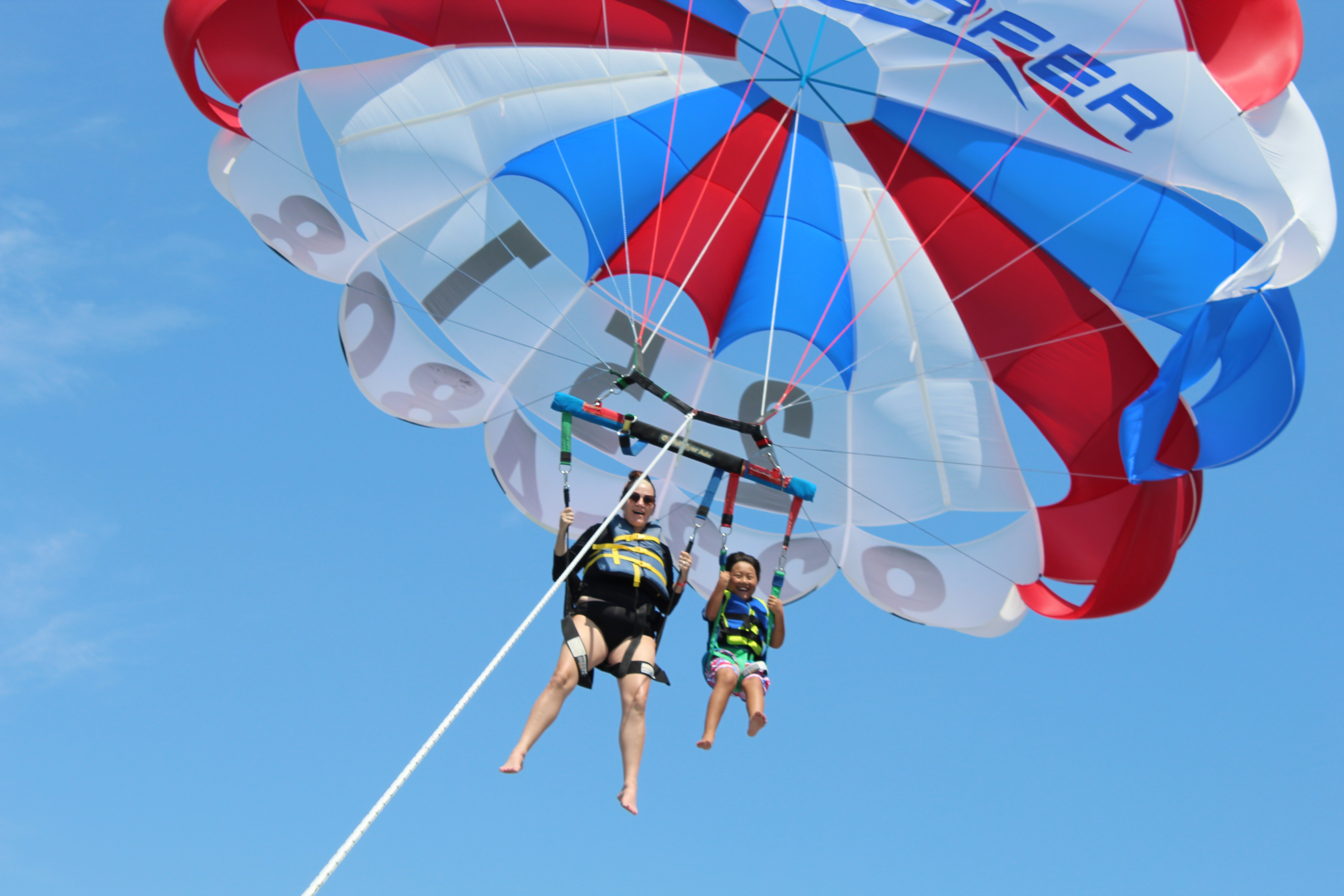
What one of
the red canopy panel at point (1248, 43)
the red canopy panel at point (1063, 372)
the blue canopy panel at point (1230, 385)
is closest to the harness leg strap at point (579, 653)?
the blue canopy panel at point (1230, 385)

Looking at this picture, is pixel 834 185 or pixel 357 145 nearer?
pixel 357 145

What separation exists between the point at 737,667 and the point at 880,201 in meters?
2.97

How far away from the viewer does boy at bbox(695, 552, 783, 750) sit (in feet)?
22.1

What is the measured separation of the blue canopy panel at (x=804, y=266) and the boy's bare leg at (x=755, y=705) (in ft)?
6.95

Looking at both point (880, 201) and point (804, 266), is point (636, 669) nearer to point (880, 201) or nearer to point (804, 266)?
point (804, 266)

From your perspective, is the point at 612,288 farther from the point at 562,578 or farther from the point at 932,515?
the point at 562,578

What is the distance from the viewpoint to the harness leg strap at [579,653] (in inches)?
245

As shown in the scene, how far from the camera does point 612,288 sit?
26.5ft

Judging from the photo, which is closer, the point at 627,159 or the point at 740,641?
the point at 740,641

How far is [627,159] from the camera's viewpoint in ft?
26.2

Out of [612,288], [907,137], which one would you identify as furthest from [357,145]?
[907,137]

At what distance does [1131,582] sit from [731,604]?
2182 millimetres

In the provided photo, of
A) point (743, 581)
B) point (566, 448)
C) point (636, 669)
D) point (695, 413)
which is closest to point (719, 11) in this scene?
point (695, 413)

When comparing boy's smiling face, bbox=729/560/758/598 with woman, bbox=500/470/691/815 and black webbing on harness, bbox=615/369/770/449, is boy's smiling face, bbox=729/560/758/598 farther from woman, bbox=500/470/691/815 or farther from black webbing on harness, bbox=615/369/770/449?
black webbing on harness, bbox=615/369/770/449
